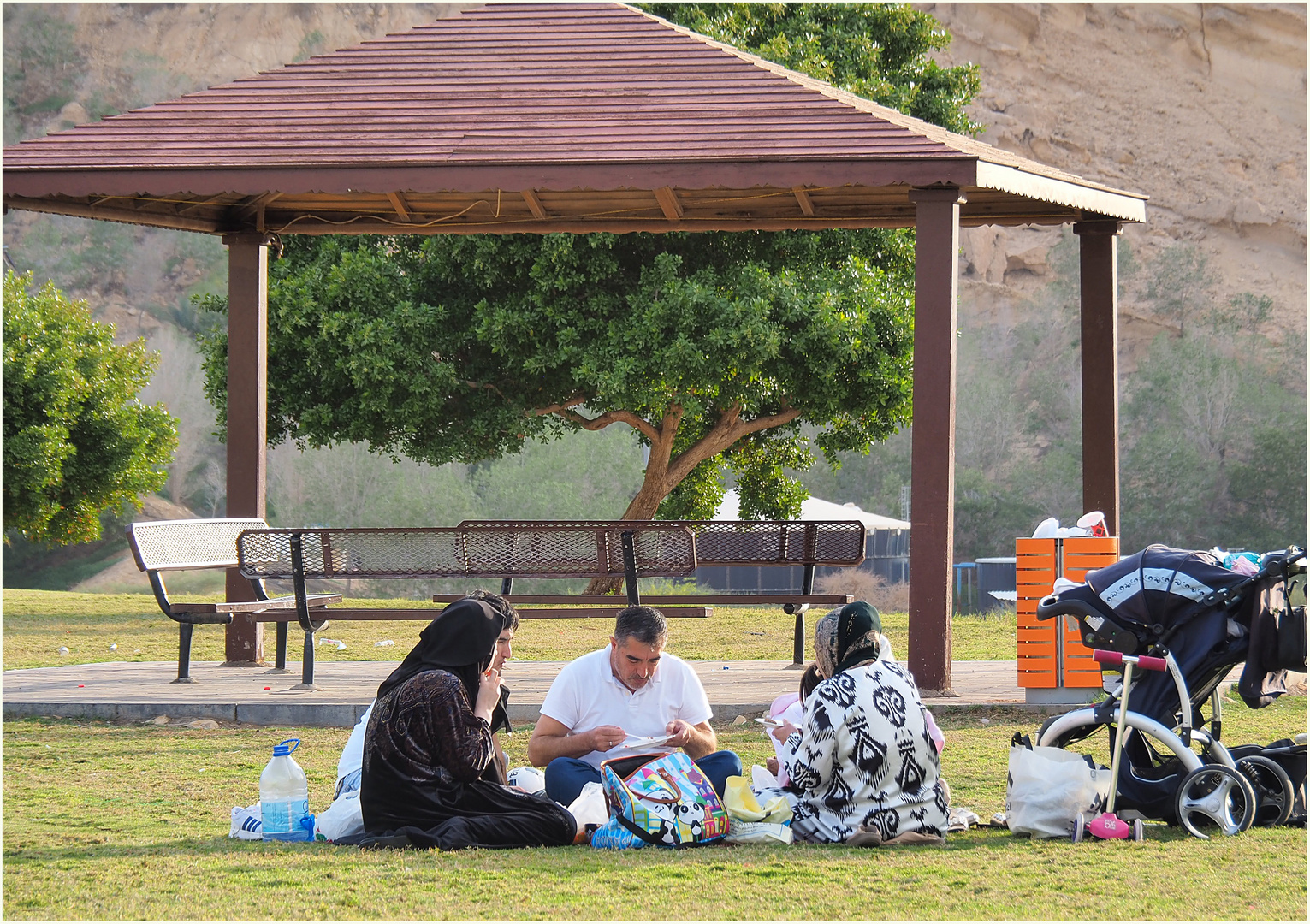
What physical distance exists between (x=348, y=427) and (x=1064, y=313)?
34.2 m

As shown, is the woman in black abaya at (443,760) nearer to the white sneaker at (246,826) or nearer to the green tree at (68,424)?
the white sneaker at (246,826)

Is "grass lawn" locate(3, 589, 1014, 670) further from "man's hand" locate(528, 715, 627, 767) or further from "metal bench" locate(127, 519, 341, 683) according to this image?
"man's hand" locate(528, 715, 627, 767)

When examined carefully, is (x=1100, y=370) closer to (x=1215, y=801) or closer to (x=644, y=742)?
(x=1215, y=801)

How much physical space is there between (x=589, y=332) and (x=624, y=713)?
528 inches

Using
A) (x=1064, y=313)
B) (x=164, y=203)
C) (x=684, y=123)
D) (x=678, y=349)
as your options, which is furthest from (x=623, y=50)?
(x=1064, y=313)

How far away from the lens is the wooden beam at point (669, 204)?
10.4m

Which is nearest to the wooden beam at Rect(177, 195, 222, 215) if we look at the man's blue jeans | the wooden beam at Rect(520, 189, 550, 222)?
the wooden beam at Rect(520, 189, 550, 222)

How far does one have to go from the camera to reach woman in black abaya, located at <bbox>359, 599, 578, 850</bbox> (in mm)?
5105

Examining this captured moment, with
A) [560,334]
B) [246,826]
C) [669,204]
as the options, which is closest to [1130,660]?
[246,826]

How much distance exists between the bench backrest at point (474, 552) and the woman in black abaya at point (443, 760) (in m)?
4.13

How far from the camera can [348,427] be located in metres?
18.8

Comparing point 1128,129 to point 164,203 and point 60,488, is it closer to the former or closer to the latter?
point 60,488

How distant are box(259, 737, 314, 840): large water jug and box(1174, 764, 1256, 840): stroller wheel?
3282 millimetres

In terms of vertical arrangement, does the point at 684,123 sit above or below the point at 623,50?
below
